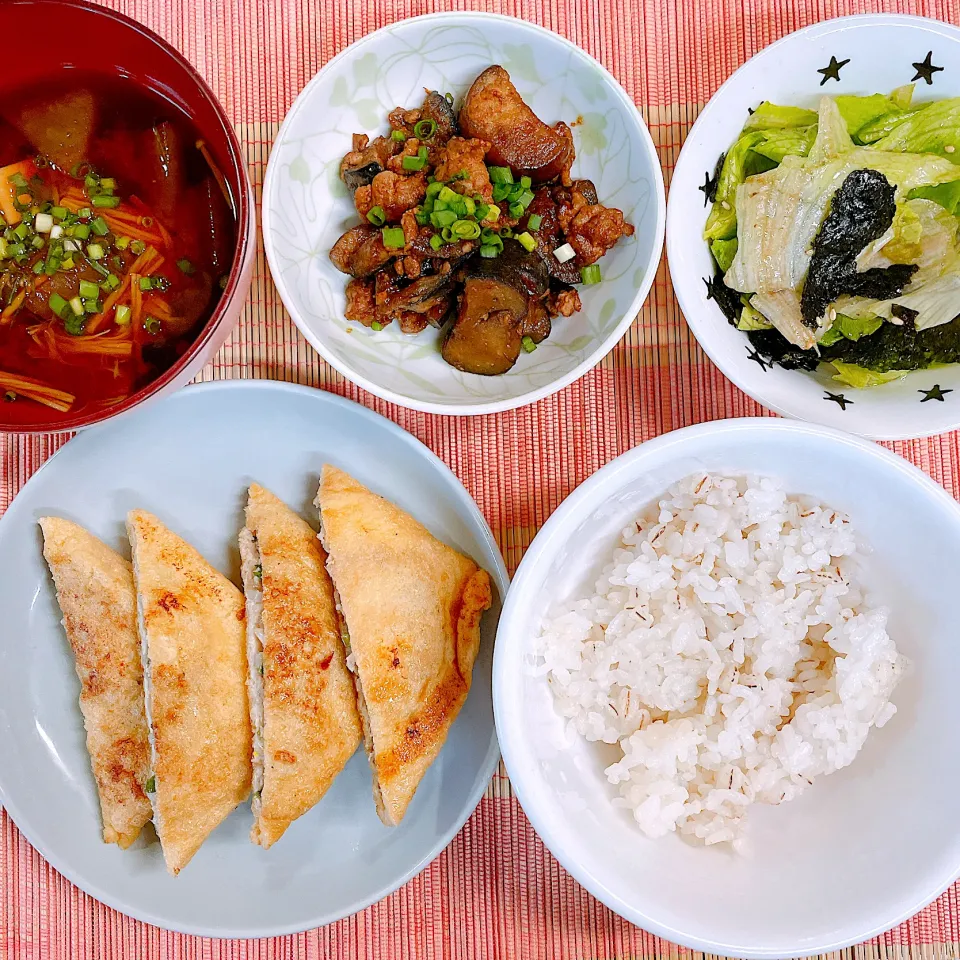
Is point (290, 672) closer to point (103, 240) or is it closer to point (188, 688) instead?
point (188, 688)

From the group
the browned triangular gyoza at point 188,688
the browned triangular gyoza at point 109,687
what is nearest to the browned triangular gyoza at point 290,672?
the browned triangular gyoza at point 188,688

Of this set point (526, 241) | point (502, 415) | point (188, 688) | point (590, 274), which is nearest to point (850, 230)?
point (590, 274)

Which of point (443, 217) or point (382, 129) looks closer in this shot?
point (443, 217)

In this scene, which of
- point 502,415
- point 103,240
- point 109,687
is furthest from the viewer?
point 502,415

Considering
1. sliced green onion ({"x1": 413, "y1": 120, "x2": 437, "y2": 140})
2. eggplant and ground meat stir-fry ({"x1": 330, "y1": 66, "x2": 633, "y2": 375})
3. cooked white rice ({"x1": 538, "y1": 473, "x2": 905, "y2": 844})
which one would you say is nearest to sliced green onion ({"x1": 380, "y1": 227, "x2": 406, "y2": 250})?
eggplant and ground meat stir-fry ({"x1": 330, "y1": 66, "x2": 633, "y2": 375})

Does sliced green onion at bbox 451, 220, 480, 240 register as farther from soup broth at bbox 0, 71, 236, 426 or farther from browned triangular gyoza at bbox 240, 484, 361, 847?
browned triangular gyoza at bbox 240, 484, 361, 847

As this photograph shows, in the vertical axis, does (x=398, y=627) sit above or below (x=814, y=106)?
below

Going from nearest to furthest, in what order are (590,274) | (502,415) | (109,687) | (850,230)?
(850,230)
(590,274)
(109,687)
(502,415)

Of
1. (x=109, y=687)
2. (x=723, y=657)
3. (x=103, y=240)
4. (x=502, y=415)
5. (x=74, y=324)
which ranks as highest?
(x=103, y=240)
